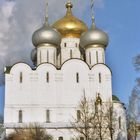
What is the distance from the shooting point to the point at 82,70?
113ft

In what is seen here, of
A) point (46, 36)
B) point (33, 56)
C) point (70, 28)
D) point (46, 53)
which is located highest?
point (70, 28)

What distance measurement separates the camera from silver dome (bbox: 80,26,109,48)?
35.4 meters

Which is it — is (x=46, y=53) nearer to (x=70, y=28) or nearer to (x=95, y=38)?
(x=95, y=38)

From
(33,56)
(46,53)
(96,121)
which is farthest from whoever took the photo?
(33,56)

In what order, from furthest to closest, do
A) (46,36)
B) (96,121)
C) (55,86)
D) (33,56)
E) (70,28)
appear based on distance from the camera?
(33,56), (70,28), (46,36), (55,86), (96,121)

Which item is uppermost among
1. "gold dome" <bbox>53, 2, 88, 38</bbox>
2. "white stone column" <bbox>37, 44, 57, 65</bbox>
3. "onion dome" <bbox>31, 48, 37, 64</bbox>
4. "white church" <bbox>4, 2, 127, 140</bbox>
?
"gold dome" <bbox>53, 2, 88, 38</bbox>

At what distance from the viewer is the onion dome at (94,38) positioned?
35.4 meters

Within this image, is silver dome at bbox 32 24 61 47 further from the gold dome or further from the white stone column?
the gold dome

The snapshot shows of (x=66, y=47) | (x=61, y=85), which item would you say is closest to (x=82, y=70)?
(x=61, y=85)

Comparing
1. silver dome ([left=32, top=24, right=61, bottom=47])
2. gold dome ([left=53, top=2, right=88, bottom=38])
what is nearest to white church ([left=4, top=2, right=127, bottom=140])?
silver dome ([left=32, top=24, right=61, bottom=47])

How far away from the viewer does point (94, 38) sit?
35344mm

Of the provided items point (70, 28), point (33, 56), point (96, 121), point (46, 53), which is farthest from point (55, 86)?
point (33, 56)

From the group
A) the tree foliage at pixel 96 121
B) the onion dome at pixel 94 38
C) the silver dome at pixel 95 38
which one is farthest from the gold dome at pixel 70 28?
the tree foliage at pixel 96 121

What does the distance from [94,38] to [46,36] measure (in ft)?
12.4
